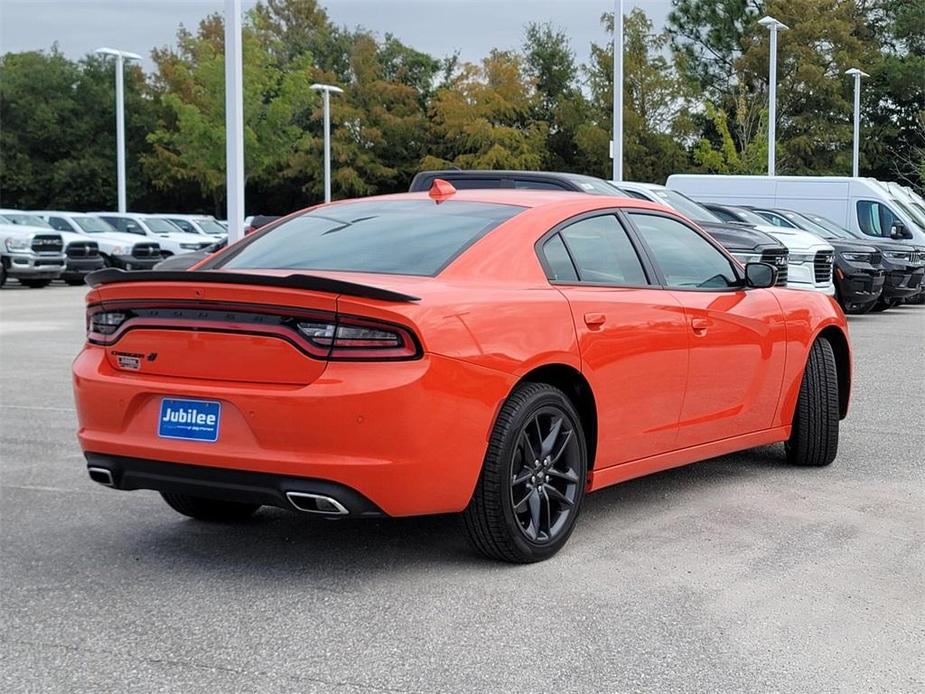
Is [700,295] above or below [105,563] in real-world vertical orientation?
above

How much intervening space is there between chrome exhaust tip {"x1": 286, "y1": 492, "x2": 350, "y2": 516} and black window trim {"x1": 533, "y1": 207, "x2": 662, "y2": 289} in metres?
1.36

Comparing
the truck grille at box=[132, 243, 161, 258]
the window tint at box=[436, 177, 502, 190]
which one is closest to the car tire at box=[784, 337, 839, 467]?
the window tint at box=[436, 177, 502, 190]

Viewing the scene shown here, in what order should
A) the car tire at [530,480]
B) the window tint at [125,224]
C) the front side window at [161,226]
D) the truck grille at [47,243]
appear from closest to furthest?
1. the car tire at [530,480]
2. the truck grille at [47,243]
3. the window tint at [125,224]
4. the front side window at [161,226]

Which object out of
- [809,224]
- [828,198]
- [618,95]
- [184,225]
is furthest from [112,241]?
[809,224]

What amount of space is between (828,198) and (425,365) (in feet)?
67.5

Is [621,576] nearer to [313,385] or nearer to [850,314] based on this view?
[313,385]

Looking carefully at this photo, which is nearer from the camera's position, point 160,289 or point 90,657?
point 90,657

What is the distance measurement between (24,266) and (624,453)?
2479 cm

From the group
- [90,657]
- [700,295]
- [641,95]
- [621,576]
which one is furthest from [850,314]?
[641,95]

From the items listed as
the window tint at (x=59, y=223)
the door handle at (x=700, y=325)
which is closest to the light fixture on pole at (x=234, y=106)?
the door handle at (x=700, y=325)

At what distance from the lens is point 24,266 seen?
91.8 feet

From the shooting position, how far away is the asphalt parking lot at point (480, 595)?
149 inches

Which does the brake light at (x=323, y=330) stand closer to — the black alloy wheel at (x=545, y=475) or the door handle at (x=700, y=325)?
the black alloy wheel at (x=545, y=475)

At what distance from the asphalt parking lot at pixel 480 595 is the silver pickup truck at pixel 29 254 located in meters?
22.4
